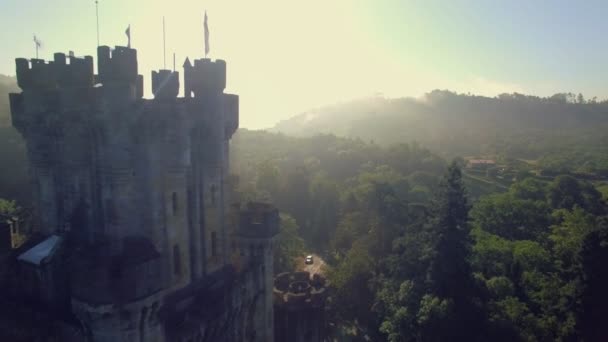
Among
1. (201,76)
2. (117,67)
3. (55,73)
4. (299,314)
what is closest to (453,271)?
(299,314)

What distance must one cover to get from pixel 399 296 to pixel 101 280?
2067cm

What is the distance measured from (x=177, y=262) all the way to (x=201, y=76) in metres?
8.63

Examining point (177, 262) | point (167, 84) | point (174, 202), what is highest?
point (167, 84)

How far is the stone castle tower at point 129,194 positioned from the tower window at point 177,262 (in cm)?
5

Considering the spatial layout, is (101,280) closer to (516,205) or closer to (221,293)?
(221,293)

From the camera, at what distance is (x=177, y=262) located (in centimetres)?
1861

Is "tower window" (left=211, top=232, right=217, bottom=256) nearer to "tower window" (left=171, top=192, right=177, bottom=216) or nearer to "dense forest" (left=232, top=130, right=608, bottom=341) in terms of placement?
"tower window" (left=171, top=192, right=177, bottom=216)

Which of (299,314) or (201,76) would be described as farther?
(299,314)

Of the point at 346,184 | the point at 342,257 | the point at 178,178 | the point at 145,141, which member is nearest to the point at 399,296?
the point at 342,257

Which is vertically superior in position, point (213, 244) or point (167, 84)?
point (167, 84)

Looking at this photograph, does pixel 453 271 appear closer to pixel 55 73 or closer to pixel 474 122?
pixel 55 73

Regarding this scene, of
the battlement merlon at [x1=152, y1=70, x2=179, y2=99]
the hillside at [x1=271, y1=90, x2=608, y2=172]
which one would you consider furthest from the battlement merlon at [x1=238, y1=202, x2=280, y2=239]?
the hillside at [x1=271, y1=90, x2=608, y2=172]

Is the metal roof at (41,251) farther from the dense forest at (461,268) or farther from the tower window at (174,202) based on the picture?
the dense forest at (461,268)

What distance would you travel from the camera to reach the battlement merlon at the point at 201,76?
2019 centimetres
